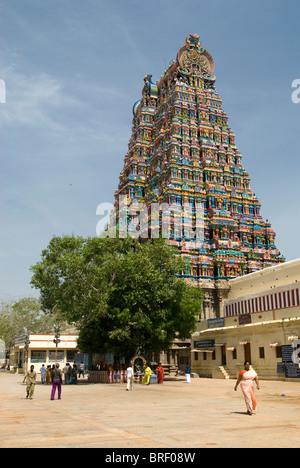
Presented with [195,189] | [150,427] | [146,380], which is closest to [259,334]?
[146,380]

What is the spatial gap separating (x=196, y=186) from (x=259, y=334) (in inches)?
1479

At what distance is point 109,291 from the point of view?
34312 millimetres

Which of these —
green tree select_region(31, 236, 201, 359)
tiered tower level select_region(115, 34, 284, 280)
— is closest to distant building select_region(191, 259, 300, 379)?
green tree select_region(31, 236, 201, 359)

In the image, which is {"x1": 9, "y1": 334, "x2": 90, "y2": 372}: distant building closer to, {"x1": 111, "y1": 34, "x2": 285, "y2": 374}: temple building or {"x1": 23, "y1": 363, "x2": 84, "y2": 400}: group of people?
{"x1": 111, "y1": 34, "x2": 285, "y2": 374}: temple building

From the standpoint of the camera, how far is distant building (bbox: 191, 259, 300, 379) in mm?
34719

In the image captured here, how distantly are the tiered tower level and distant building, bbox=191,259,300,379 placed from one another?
15.0 metres

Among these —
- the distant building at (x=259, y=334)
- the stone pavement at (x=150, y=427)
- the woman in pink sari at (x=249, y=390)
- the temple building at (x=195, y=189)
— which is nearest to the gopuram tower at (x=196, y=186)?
the temple building at (x=195, y=189)

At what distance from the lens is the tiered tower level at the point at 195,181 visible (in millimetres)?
68250

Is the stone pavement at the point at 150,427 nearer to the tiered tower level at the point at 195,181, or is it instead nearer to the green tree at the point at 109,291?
the green tree at the point at 109,291

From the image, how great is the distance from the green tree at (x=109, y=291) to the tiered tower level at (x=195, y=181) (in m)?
25.6

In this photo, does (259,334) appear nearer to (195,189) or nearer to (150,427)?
(150,427)

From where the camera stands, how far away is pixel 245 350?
40.5 m
